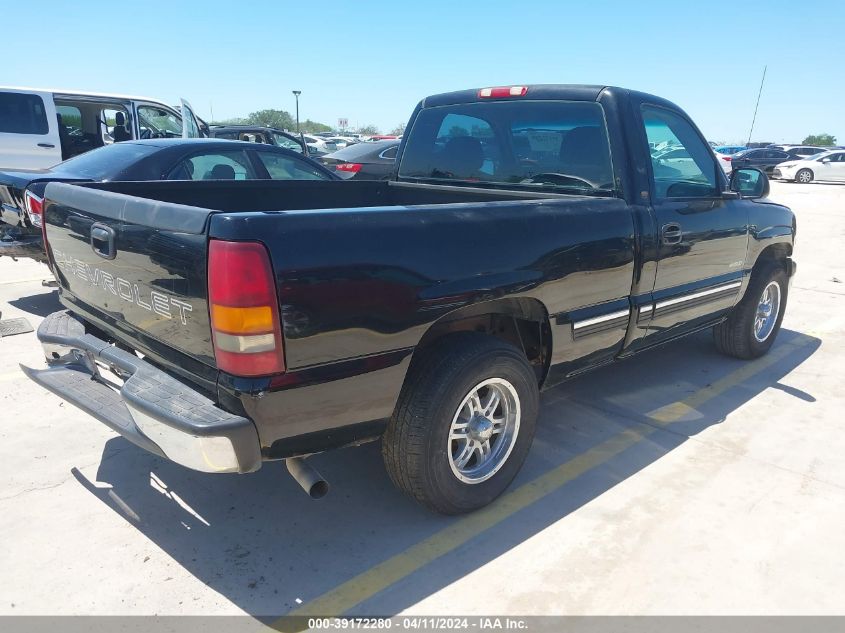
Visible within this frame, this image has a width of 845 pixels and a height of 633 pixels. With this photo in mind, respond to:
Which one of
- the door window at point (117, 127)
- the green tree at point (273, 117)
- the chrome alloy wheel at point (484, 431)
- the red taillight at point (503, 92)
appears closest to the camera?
the chrome alloy wheel at point (484, 431)

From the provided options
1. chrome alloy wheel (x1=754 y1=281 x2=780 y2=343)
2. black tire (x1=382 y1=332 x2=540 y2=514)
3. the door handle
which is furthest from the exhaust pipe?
chrome alloy wheel (x1=754 y1=281 x2=780 y2=343)

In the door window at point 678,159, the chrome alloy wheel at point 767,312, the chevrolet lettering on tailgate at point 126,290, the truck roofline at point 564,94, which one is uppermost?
the truck roofline at point 564,94

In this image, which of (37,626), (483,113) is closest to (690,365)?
(483,113)

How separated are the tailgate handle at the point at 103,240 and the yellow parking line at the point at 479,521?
165 centimetres

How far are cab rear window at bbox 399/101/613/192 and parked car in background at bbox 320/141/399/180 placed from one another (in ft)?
19.0

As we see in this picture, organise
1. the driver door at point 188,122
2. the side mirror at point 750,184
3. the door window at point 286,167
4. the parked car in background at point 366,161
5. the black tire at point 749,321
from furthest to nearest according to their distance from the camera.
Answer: the parked car in background at point 366,161
the driver door at point 188,122
the door window at point 286,167
the black tire at point 749,321
the side mirror at point 750,184

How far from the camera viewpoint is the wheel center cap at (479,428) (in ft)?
9.60

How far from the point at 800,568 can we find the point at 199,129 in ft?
35.0

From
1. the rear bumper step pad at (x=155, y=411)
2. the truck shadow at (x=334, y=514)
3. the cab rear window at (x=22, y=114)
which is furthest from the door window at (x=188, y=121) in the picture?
the rear bumper step pad at (x=155, y=411)

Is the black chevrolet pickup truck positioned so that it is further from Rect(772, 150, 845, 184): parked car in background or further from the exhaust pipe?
Rect(772, 150, 845, 184): parked car in background

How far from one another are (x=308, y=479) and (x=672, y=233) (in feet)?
8.45

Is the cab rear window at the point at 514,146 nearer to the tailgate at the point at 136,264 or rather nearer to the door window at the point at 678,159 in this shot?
the door window at the point at 678,159

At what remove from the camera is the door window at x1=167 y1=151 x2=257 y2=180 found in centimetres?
576

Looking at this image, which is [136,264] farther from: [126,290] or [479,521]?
[479,521]
